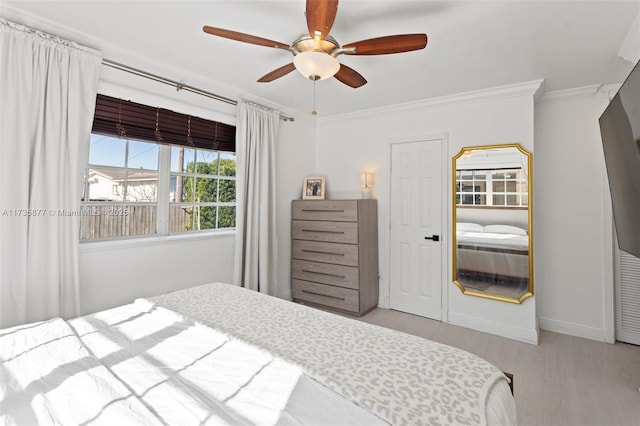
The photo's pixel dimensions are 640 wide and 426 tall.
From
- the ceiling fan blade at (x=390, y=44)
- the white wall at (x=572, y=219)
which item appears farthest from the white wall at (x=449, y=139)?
the ceiling fan blade at (x=390, y=44)

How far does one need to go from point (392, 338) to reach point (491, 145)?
8.11 feet

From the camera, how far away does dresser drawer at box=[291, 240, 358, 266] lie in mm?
3426

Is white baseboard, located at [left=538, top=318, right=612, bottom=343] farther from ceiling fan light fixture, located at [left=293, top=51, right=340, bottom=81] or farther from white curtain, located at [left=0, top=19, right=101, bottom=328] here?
white curtain, located at [left=0, top=19, right=101, bottom=328]

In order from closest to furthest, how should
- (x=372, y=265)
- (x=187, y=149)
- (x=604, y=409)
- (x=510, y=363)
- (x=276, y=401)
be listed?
(x=276, y=401) < (x=604, y=409) < (x=510, y=363) < (x=187, y=149) < (x=372, y=265)

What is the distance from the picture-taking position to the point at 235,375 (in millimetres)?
1127

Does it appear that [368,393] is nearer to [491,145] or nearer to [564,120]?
[491,145]

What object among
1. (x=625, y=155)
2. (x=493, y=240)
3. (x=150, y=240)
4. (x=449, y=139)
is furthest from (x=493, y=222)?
(x=150, y=240)

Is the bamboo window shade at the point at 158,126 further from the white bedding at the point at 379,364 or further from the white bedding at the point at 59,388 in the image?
the white bedding at the point at 59,388

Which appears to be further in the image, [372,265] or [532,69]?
[372,265]

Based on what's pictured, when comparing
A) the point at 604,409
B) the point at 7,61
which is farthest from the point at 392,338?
the point at 7,61

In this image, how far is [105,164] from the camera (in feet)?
8.23

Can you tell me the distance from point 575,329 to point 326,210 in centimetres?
274

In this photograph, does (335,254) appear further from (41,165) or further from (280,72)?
(41,165)

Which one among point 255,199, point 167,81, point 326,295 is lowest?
point 326,295
